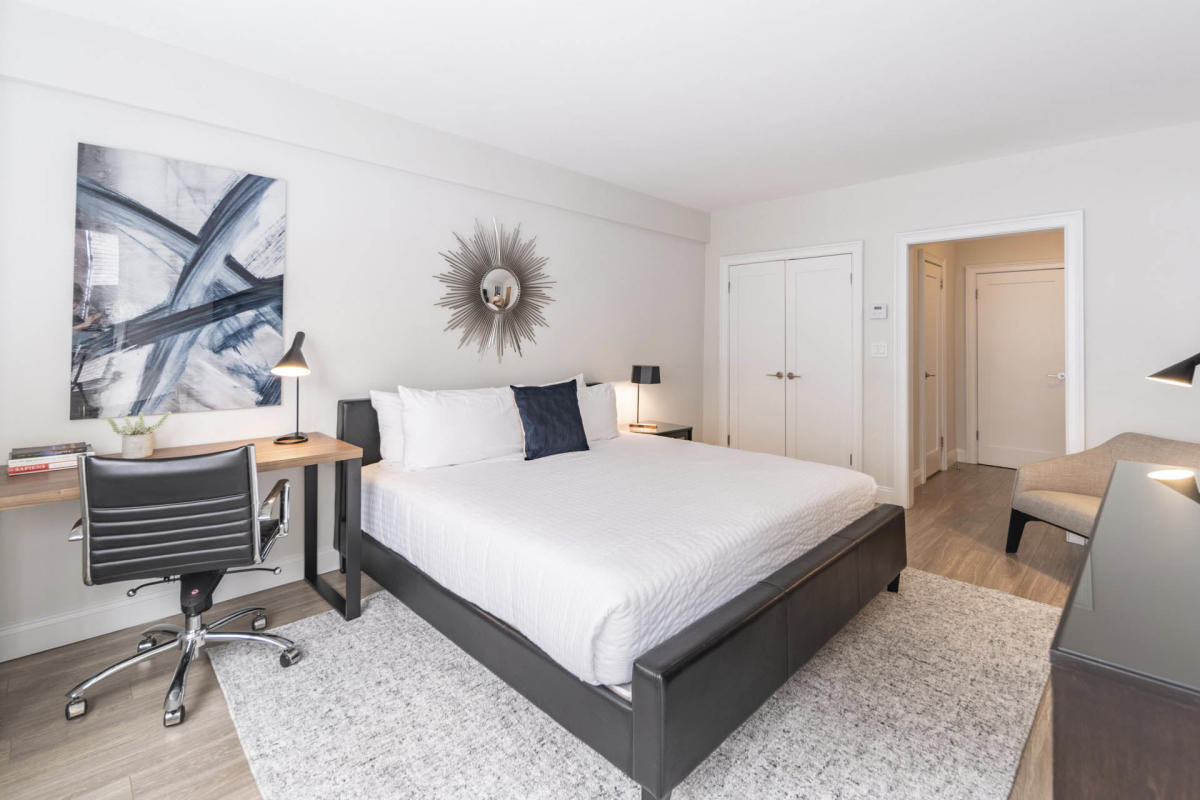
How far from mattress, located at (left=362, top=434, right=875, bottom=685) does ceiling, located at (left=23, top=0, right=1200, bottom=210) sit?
6.30 ft

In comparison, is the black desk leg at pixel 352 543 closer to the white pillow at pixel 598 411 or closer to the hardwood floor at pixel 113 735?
the hardwood floor at pixel 113 735

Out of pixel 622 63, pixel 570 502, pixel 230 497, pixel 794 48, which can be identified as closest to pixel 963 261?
pixel 794 48

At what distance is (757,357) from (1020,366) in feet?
9.03

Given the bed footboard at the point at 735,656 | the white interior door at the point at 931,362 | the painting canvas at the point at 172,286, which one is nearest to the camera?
the bed footboard at the point at 735,656

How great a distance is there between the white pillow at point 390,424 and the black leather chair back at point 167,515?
3.30 ft

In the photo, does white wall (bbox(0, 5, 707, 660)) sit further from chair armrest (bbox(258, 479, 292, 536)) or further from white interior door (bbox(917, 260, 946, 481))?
white interior door (bbox(917, 260, 946, 481))

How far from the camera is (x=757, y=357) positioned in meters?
5.14

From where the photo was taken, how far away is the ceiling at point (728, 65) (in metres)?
2.17

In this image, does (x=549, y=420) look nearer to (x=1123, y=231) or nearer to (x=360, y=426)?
(x=360, y=426)

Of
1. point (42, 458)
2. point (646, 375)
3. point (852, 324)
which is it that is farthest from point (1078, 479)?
point (42, 458)

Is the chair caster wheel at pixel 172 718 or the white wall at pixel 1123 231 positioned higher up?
the white wall at pixel 1123 231

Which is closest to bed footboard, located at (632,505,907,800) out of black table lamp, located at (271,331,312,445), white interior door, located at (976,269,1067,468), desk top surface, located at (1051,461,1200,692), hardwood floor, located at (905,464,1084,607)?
desk top surface, located at (1051,461,1200,692)

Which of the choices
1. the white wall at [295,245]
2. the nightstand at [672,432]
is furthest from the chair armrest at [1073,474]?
the white wall at [295,245]

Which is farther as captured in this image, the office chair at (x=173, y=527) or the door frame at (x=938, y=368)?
the door frame at (x=938, y=368)
